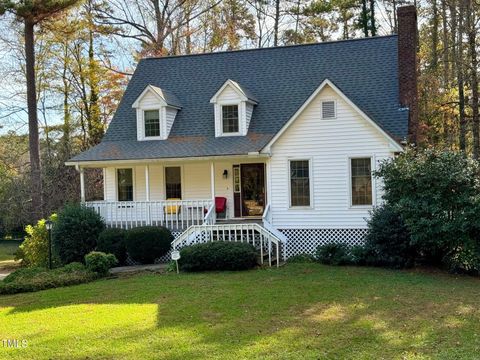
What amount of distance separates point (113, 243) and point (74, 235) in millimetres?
1472

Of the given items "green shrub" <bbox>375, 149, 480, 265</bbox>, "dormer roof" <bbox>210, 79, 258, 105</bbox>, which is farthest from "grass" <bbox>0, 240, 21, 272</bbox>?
"green shrub" <bbox>375, 149, 480, 265</bbox>

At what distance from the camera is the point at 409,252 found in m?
14.8

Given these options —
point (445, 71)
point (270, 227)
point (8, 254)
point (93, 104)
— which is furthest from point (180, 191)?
point (445, 71)

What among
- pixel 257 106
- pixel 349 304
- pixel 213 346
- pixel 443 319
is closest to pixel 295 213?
pixel 257 106

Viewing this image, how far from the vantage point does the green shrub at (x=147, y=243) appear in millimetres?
16797

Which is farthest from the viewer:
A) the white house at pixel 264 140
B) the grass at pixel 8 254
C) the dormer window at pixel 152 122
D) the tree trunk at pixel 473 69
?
the tree trunk at pixel 473 69

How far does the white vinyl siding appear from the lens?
1672cm

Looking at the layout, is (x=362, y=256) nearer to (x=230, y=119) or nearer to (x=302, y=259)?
(x=302, y=259)

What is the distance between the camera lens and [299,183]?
17.5 metres

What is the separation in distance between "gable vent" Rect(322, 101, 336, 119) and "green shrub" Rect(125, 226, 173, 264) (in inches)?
256

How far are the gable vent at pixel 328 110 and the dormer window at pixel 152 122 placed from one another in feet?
22.6

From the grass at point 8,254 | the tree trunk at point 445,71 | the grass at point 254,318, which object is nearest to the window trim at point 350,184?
the grass at point 254,318

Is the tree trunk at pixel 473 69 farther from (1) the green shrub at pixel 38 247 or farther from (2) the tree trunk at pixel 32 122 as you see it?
(2) the tree trunk at pixel 32 122

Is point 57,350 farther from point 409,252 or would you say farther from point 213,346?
point 409,252
